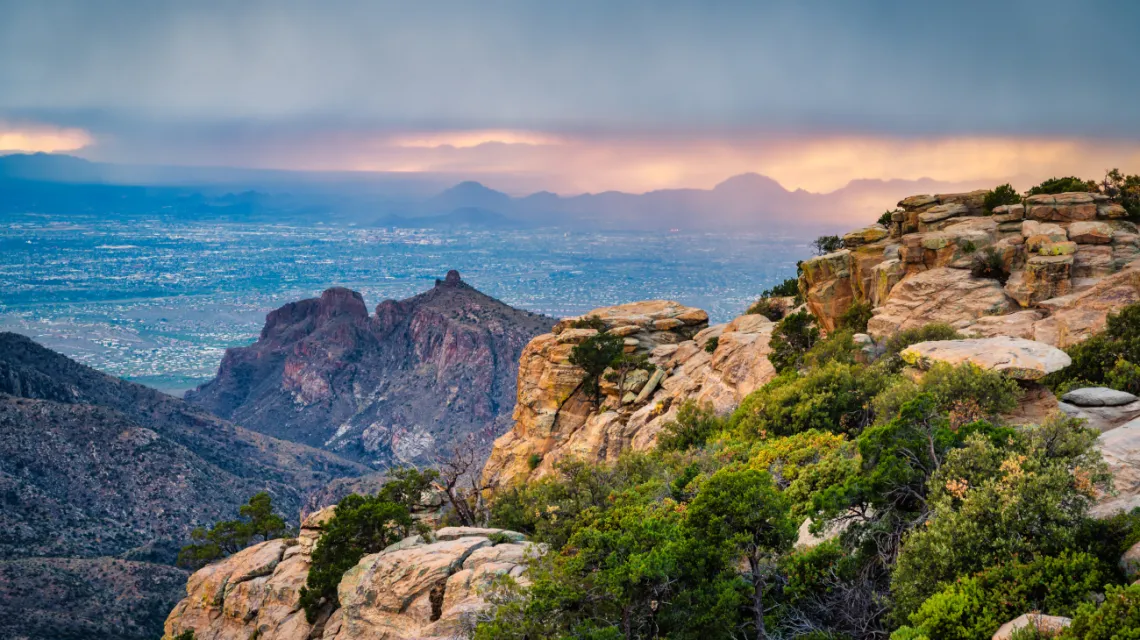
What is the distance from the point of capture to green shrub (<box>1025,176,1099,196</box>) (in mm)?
41938

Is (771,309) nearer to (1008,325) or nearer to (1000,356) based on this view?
(1008,325)

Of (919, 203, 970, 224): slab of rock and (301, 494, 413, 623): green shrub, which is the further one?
(919, 203, 970, 224): slab of rock

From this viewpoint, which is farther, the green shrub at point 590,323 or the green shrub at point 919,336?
the green shrub at point 590,323

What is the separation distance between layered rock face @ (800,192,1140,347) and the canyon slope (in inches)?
2397

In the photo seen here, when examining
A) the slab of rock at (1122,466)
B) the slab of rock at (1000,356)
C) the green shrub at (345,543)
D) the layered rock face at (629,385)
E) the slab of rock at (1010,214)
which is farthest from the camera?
the layered rock face at (629,385)

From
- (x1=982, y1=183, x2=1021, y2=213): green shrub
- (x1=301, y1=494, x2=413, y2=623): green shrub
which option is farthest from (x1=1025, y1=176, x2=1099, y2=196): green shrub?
(x1=301, y1=494, x2=413, y2=623): green shrub

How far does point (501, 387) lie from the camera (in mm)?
177500

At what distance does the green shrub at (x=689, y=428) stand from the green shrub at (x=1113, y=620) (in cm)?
2469

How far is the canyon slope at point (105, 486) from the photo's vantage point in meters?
60.8

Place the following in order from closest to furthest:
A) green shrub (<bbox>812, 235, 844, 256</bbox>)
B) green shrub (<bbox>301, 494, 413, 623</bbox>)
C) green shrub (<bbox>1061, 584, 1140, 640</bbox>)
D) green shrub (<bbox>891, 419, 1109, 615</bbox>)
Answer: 1. green shrub (<bbox>1061, 584, 1140, 640</bbox>)
2. green shrub (<bbox>891, 419, 1109, 615</bbox>)
3. green shrub (<bbox>301, 494, 413, 623</bbox>)
4. green shrub (<bbox>812, 235, 844, 256</bbox>)

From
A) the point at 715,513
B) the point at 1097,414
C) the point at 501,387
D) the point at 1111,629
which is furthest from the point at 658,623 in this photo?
the point at 501,387

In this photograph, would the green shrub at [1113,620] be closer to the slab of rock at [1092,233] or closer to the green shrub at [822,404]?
the green shrub at [822,404]

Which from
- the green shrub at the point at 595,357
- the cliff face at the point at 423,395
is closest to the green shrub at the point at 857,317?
the green shrub at the point at 595,357

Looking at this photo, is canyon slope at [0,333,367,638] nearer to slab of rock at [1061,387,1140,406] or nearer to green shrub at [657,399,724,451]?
green shrub at [657,399,724,451]
